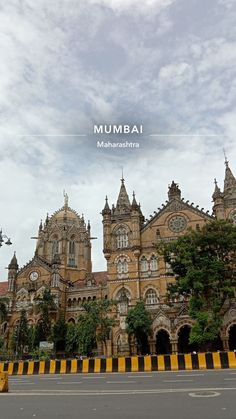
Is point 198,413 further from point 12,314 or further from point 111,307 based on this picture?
point 12,314

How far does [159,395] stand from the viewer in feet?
35.2

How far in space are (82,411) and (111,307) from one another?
38.0 m

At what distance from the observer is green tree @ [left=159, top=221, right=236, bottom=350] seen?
3350cm

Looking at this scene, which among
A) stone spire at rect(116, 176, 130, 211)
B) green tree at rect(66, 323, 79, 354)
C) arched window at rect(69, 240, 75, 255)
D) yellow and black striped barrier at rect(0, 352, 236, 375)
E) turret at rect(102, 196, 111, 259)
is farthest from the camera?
arched window at rect(69, 240, 75, 255)

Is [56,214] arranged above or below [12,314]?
above

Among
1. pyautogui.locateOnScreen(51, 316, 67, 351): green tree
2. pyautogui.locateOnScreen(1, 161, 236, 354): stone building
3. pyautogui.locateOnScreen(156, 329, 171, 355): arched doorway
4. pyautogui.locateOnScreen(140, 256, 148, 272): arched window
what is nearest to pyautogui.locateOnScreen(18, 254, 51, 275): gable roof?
pyautogui.locateOnScreen(1, 161, 236, 354): stone building

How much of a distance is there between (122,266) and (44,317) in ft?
43.1

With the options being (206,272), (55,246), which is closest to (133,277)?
(206,272)

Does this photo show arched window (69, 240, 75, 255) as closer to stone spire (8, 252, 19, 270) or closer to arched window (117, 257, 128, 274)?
stone spire (8, 252, 19, 270)

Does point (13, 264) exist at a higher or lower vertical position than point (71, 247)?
lower

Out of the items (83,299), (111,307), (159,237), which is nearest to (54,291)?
(83,299)

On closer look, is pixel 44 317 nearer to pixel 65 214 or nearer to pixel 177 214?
pixel 177 214

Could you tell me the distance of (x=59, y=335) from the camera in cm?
4959

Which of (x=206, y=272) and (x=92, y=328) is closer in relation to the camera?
(x=206, y=272)
